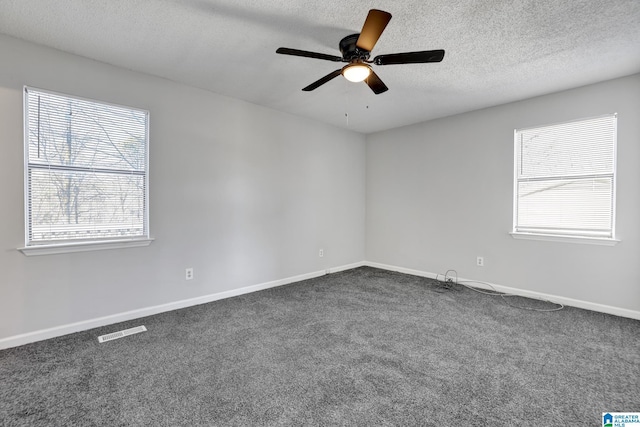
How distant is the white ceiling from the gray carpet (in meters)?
2.52

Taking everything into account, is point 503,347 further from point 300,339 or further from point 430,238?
point 430,238

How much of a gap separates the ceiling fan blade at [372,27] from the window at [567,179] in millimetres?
2844

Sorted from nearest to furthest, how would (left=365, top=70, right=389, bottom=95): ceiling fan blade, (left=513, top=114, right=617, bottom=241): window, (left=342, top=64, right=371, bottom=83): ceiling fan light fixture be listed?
(left=342, top=64, right=371, bottom=83): ceiling fan light fixture
(left=365, top=70, right=389, bottom=95): ceiling fan blade
(left=513, top=114, right=617, bottom=241): window

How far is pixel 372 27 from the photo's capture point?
1.75 metres

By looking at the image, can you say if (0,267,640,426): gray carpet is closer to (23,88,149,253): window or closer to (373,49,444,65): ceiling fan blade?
(23,88,149,253): window

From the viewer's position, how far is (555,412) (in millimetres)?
1625

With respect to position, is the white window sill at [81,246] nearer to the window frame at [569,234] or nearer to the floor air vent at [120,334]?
the floor air vent at [120,334]

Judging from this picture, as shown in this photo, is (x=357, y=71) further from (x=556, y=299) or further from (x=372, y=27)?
(x=556, y=299)

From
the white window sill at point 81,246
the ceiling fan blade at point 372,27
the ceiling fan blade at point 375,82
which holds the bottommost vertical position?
the white window sill at point 81,246

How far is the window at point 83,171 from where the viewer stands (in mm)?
2439

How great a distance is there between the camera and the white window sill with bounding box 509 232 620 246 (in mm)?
3053

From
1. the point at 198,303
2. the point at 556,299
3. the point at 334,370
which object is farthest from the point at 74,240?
the point at 556,299

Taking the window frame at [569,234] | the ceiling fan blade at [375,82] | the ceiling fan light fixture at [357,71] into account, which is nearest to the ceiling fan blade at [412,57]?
the ceiling fan light fixture at [357,71]

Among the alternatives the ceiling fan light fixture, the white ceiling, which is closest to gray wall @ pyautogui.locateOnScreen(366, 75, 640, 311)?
the white ceiling
